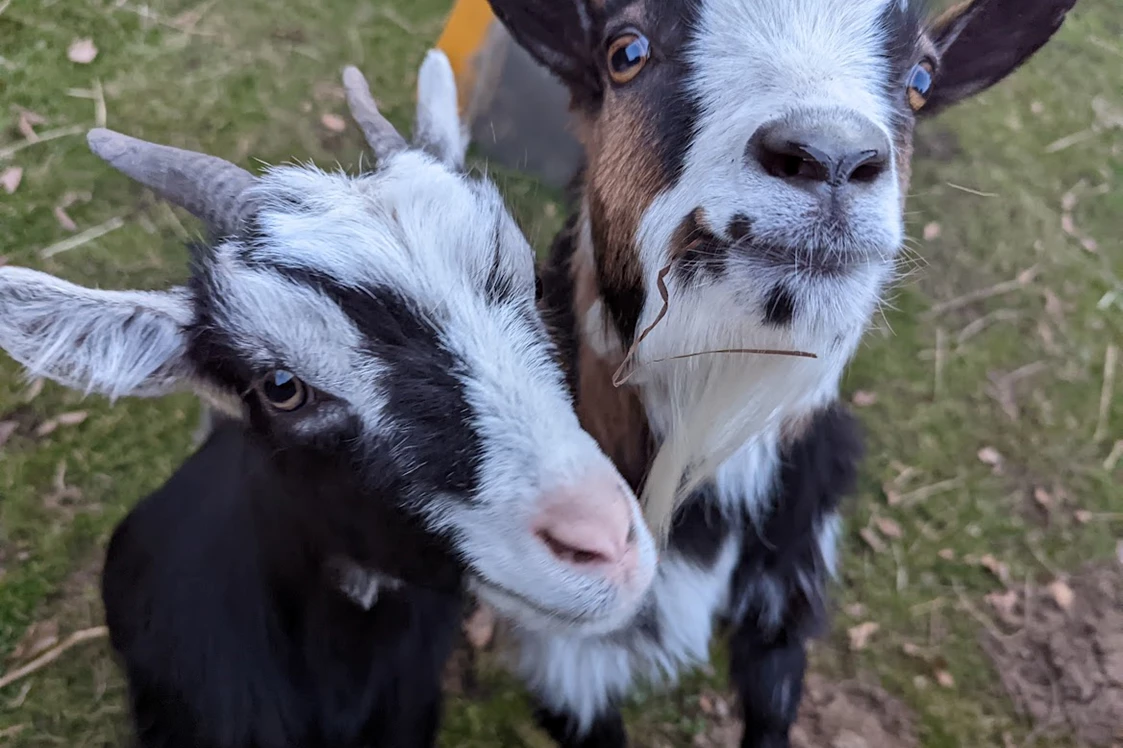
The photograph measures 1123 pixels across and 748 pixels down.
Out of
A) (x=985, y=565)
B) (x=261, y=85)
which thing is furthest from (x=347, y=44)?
(x=985, y=565)

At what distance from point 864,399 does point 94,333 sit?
10.1 feet

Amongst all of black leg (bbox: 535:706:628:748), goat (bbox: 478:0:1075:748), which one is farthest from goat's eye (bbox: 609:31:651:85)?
black leg (bbox: 535:706:628:748)

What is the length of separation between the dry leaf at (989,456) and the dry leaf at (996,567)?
43 cm

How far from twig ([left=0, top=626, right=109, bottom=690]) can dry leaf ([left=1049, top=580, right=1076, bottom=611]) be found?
348cm

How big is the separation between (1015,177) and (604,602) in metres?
3.95

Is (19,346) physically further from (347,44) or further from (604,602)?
(347,44)

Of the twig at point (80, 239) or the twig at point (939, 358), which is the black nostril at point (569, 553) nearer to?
the twig at point (939, 358)

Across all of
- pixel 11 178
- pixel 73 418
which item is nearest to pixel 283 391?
pixel 73 418

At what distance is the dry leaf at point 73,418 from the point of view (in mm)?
3174

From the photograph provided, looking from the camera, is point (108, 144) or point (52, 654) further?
point (52, 654)

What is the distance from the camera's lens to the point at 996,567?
3.42 m

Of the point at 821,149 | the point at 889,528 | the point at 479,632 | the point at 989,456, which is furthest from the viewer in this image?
the point at 989,456

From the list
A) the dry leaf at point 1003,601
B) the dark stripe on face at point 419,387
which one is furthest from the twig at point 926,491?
the dark stripe on face at point 419,387

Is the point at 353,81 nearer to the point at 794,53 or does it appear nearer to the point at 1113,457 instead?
the point at 794,53
